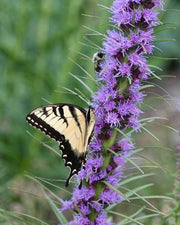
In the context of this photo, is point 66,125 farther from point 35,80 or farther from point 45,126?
point 35,80

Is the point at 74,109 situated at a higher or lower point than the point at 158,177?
higher

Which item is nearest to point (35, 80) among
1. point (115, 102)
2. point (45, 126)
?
point (45, 126)

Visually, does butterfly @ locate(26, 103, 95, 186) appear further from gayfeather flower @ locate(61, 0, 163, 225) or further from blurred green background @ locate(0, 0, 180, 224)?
blurred green background @ locate(0, 0, 180, 224)

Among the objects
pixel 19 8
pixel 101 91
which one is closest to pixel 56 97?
pixel 19 8

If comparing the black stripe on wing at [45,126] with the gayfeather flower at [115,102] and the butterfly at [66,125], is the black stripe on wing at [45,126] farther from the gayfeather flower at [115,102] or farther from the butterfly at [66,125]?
the gayfeather flower at [115,102]

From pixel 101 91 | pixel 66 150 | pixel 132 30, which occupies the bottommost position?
pixel 66 150

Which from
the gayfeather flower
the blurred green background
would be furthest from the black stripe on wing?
the blurred green background

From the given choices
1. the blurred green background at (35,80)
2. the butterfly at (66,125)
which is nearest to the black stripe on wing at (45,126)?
the butterfly at (66,125)

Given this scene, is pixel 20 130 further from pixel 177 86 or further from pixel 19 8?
pixel 177 86
